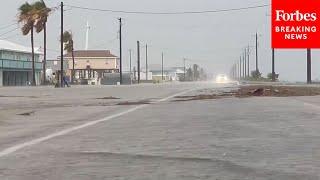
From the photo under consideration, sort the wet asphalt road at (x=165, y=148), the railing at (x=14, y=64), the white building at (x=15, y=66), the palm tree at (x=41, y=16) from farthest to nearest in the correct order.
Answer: the white building at (x=15, y=66) → the railing at (x=14, y=64) → the palm tree at (x=41, y=16) → the wet asphalt road at (x=165, y=148)

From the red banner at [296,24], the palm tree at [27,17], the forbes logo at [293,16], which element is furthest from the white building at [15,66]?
the forbes logo at [293,16]

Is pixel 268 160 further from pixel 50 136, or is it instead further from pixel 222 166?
pixel 50 136

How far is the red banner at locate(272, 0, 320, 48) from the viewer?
40.7 metres

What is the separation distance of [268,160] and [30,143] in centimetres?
591

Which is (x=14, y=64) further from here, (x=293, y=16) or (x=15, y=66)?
(x=293, y=16)

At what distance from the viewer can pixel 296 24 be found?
1606 inches

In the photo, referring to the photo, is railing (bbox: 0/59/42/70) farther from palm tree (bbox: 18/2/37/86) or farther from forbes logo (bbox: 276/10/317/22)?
forbes logo (bbox: 276/10/317/22)

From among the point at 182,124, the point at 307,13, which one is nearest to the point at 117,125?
the point at 182,124

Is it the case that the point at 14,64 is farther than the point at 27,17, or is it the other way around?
the point at 14,64

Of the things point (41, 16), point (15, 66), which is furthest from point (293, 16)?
point (15, 66)

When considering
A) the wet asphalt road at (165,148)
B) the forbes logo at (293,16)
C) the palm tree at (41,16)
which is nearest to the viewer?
the wet asphalt road at (165,148)

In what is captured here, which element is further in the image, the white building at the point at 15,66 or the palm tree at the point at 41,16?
the white building at the point at 15,66

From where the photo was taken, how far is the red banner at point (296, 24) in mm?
40688

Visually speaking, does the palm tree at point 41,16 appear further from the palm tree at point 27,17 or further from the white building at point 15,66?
the white building at point 15,66
